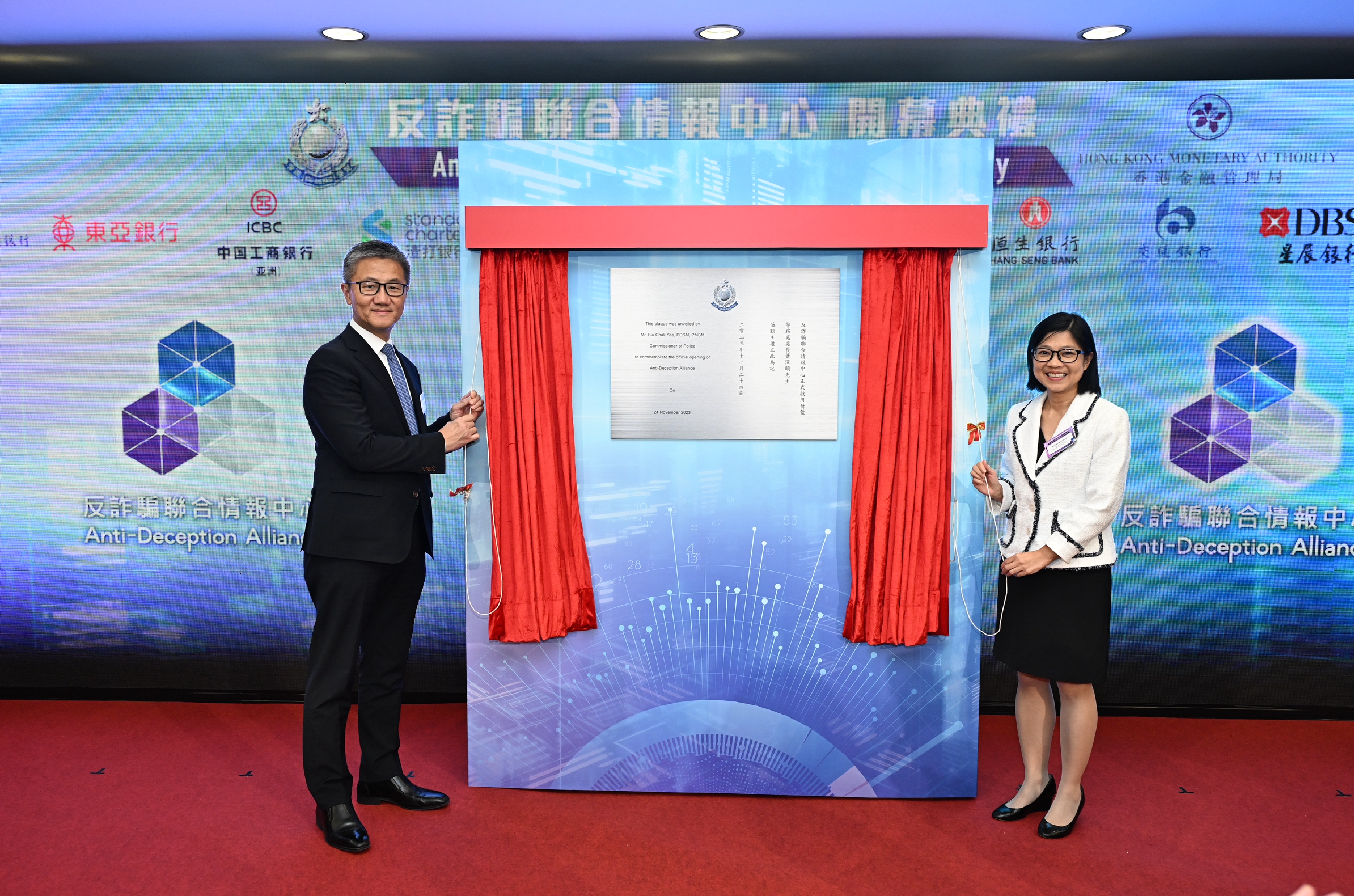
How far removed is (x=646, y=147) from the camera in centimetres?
255

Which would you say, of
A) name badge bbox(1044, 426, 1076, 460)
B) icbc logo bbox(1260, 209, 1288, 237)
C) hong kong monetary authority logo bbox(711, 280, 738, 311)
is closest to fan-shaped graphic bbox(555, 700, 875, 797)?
name badge bbox(1044, 426, 1076, 460)

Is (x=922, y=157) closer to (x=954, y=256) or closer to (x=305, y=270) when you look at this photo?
(x=954, y=256)

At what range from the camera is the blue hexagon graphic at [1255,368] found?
345 centimetres

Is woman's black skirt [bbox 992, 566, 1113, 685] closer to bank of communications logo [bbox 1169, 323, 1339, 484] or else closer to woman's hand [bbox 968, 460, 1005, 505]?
woman's hand [bbox 968, 460, 1005, 505]

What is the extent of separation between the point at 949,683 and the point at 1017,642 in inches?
11.0

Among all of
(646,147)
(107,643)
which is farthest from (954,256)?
(107,643)

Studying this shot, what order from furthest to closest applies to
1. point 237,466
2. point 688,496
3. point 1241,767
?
point 237,466
point 1241,767
point 688,496

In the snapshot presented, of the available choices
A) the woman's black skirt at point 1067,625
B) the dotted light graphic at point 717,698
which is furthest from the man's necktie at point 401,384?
the woman's black skirt at point 1067,625

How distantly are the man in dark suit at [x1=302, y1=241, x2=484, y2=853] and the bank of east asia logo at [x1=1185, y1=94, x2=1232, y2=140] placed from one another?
10.7ft

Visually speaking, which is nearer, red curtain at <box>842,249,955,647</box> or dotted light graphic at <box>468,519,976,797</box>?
red curtain at <box>842,249,955,647</box>

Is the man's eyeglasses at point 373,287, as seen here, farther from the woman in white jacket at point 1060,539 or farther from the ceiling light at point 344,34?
the woman in white jacket at point 1060,539

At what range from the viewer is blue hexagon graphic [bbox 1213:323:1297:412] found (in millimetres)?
3451

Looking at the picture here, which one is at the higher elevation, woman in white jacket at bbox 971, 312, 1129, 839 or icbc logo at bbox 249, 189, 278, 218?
icbc logo at bbox 249, 189, 278, 218

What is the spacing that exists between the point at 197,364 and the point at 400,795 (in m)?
2.20
